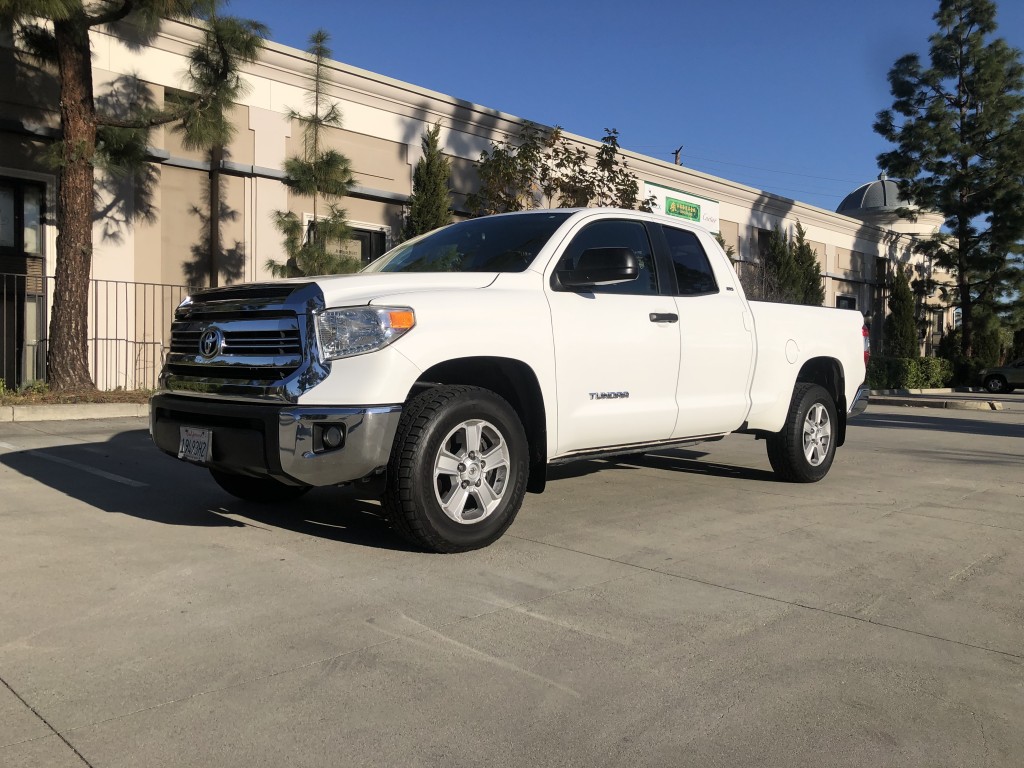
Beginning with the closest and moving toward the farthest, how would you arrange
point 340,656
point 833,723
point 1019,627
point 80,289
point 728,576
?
point 833,723 < point 340,656 < point 1019,627 < point 728,576 < point 80,289

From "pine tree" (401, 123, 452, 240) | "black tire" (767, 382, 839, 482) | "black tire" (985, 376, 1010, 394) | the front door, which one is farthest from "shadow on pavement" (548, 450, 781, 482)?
"black tire" (985, 376, 1010, 394)

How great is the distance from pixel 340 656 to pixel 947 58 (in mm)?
39431

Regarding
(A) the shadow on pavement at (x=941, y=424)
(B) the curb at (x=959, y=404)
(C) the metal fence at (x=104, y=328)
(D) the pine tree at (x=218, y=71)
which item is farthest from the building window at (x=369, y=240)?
(B) the curb at (x=959, y=404)

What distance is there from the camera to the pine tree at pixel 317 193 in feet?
52.3

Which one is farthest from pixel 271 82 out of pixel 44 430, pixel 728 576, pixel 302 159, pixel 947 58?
pixel 947 58

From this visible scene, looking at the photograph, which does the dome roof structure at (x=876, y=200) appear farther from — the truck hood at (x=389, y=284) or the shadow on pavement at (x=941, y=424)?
the truck hood at (x=389, y=284)

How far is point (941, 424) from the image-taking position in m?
14.9

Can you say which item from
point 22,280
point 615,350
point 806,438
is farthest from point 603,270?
point 22,280

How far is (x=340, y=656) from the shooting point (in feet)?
11.0

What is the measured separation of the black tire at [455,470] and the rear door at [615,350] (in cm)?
50

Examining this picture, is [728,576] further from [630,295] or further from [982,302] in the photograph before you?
[982,302]

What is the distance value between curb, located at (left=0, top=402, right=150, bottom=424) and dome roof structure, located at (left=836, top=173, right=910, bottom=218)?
39.3 m

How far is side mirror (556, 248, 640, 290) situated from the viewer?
528 cm

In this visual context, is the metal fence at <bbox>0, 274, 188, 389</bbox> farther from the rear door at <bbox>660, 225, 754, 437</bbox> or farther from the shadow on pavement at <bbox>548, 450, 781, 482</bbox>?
the rear door at <bbox>660, 225, 754, 437</bbox>
